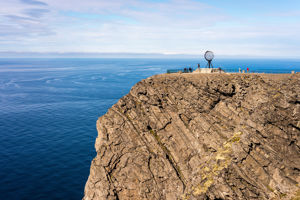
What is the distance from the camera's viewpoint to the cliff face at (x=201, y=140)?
29391mm

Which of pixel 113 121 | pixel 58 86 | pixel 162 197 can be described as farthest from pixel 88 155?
pixel 58 86

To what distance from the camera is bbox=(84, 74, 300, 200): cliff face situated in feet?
96.4

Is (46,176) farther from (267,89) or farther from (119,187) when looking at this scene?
(267,89)

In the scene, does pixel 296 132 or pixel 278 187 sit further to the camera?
pixel 296 132

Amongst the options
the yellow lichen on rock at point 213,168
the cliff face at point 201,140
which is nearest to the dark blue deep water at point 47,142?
the cliff face at point 201,140

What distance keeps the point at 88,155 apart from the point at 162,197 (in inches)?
1596

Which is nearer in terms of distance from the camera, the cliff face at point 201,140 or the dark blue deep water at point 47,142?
the cliff face at point 201,140

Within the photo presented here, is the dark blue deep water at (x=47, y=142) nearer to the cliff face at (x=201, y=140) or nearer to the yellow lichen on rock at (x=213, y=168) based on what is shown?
the cliff face at (x=201, y=140)

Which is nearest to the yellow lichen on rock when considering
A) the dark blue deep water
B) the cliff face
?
the cliff face

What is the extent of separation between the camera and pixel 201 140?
134ft

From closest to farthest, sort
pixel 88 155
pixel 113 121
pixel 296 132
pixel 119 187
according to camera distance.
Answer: pixel 296 132 → pixel 119 187 → pixel 113 121 → pixel 88 155

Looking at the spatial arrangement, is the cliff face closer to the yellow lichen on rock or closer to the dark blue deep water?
the yellow lichen on rock

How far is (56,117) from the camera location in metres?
106

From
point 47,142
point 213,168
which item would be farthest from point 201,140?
point 47,142
